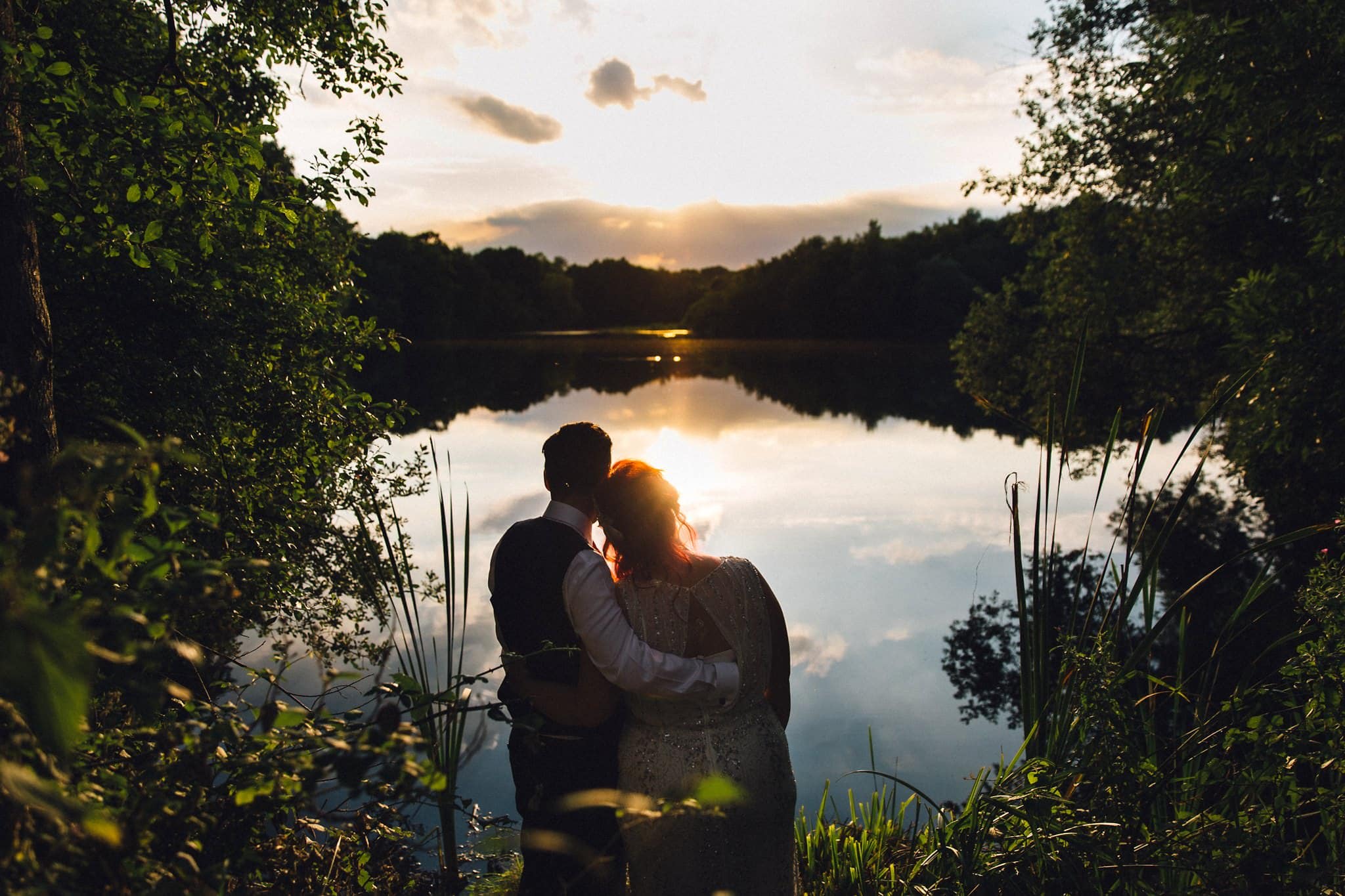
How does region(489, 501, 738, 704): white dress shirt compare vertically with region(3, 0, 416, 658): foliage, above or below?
below

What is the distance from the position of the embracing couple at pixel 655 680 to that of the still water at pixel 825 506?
2.54m

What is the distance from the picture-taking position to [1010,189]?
16.3 metres

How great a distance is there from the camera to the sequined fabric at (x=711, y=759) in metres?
2.79

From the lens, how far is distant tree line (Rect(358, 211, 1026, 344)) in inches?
2571

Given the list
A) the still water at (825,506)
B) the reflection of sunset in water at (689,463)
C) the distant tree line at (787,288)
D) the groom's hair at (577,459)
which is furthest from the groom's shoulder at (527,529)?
the distant tree line at (787,288)

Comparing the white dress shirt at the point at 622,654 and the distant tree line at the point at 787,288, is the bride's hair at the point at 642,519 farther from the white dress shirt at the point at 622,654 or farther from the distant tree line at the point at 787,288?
the distant tree line at the point at 787,288

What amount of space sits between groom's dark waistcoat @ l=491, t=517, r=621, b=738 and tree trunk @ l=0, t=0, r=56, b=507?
2068mm

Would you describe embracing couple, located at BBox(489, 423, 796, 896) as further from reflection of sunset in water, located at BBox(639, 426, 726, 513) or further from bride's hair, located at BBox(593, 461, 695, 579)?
reflection of sunset in water, located at BBox(639, 426, 726, 513)

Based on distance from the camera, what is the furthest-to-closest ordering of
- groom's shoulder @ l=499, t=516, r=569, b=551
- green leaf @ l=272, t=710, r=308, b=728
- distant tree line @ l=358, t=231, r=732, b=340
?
distant tree line @ l=358, t=231, r=732, b=340, groom's shoulder @ l=499, t=516, r=569, b=551, green leaf @ l=272, t=710, r=308, b=728

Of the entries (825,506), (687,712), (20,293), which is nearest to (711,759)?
(687,712)

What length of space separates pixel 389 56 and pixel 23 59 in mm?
4380

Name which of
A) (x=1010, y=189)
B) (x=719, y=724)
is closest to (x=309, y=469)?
(x=719, y=724)

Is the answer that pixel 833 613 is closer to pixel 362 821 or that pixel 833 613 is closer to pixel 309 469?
pixel 309 469

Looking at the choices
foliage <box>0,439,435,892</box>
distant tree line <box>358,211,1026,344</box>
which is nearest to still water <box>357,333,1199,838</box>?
foliage <box>0,439,435,892</box>
